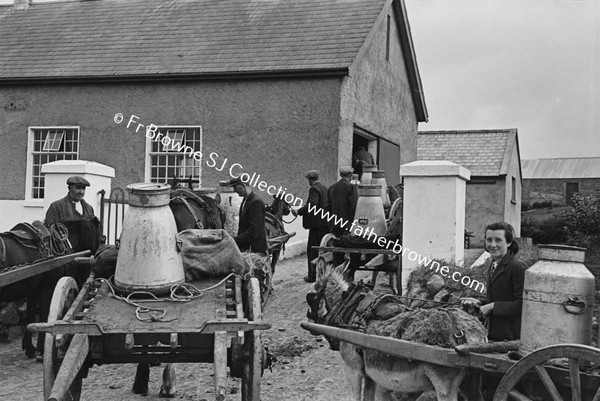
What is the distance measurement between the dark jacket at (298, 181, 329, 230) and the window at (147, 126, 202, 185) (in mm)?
6672

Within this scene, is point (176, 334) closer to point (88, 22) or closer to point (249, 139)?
point (249, 139)

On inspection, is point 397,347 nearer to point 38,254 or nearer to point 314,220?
point 38,254

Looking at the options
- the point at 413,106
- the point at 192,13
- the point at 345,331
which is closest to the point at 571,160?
the point at 413,106

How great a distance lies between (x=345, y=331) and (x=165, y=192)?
1.82 metres

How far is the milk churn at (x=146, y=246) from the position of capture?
196 inches

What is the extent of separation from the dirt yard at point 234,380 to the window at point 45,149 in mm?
10557

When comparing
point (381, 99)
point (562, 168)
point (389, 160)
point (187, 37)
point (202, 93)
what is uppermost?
point (187, 37)

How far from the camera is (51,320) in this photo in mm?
4602

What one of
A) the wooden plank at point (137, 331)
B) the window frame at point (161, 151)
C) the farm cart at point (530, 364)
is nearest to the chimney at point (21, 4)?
the window frame at point (161, 151)

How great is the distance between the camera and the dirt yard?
6.10 meters

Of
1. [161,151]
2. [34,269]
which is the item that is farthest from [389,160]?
[34,269]

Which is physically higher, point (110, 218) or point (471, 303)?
point (110, 218)

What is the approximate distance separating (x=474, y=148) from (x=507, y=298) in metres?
28.9

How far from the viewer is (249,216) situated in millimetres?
8750
